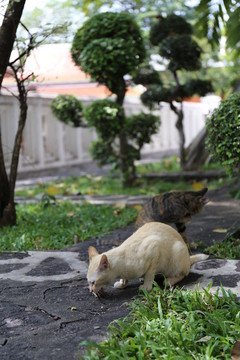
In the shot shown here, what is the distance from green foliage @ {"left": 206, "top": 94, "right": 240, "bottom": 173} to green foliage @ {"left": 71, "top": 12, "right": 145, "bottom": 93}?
3.62 meters

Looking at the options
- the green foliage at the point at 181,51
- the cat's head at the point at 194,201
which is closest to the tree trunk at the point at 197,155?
the green foliage at the point at 181,51

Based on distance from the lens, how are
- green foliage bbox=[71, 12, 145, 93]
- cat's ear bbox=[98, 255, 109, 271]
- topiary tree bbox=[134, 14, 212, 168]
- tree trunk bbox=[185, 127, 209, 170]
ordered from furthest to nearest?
tree trunk bbox=[185, 127, 209, 170] < topiary tree bbox=[134, 14, 212, 168] < green foliage bbox=[71, 12, 145, 93] < cat's ear bbox=[98, 255, 109, 271]

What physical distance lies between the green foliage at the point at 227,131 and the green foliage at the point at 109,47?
3.62m

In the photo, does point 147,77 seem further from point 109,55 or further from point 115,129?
point 109,55

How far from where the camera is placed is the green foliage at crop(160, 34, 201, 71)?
31.8ft

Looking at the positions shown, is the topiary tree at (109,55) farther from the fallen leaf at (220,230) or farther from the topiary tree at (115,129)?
the fallen leaf at (220,230)

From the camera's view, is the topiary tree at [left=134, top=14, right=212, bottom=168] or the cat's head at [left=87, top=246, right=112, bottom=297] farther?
the topiary tree at [left=134, top=14, right=212, bottom=168]

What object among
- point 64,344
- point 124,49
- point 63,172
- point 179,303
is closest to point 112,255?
point 179,303

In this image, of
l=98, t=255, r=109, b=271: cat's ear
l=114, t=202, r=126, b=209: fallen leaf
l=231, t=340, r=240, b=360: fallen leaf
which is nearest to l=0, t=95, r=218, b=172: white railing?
l=114, t=202, r=126, b=209: fallen leaf

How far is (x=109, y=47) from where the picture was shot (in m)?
7.80

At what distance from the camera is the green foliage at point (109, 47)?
25.8ft

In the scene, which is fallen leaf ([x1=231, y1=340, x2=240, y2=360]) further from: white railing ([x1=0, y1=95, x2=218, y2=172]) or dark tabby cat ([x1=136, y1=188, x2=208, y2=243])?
white railing ([x1=0, y1=95, x2=218, y2=172])

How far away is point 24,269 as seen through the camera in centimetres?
430

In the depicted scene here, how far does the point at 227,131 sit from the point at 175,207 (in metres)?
0.81
